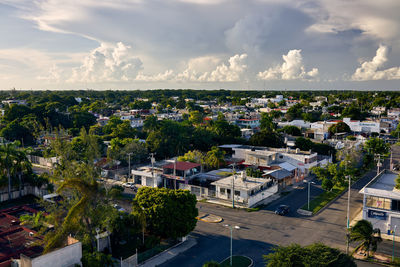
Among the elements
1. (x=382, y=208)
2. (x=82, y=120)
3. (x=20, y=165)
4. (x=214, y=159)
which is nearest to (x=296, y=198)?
(x=382, y=208)

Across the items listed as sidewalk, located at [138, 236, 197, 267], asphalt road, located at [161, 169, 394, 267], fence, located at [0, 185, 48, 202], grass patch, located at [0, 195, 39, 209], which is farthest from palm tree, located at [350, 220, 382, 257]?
grass patch, located at [0, 195, 39, 209]

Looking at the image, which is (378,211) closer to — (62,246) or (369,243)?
(369,243)

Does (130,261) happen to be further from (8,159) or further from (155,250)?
(8,159)

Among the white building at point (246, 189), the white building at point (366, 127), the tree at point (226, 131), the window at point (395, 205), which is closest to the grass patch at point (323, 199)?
the white building at point (246, 189)

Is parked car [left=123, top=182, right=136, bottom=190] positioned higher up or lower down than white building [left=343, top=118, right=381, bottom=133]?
lower down

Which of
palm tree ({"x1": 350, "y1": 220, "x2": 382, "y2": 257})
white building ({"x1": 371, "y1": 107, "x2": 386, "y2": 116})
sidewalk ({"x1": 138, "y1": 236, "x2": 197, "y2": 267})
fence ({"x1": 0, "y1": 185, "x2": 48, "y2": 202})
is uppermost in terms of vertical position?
white building ({"x1": 371, "y1": 107, "x2": 386, "y2": 116})

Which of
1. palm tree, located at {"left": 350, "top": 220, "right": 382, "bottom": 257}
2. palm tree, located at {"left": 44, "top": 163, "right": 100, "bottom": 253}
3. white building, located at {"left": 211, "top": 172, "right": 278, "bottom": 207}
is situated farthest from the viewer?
white building, located at {"left": 211, "top": 172, "right": 278, "bottom": 207}

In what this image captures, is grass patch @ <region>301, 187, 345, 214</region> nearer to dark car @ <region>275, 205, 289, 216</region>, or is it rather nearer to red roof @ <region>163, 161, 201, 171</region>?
dark car @ <region>275, 205, 289, 216</region>

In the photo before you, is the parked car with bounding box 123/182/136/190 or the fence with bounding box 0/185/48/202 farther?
the parked car with bounding box 123/182/136/190
